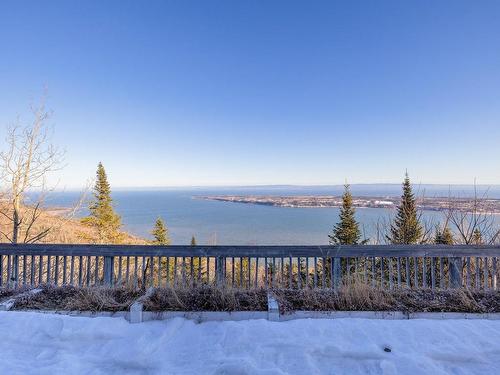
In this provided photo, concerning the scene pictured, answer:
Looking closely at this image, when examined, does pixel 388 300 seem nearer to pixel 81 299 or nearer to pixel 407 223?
pixel 81 299

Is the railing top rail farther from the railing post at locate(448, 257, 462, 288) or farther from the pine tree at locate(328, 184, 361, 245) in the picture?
the pine tree at locate(328, 184, 361, 245)

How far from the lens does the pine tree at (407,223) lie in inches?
612

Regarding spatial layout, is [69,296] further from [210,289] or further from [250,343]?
[250,343]

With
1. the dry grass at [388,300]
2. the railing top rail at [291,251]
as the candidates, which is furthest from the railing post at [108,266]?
the dry grass at [388,300]

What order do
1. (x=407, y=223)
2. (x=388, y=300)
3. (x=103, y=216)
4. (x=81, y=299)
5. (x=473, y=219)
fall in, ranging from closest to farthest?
(x=388, y=300), (x=81, y=299), (x=473, y=219), (x=407, y=223), (x=103, y=216)

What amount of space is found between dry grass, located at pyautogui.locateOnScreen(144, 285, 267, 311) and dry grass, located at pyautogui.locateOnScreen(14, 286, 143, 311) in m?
0.36

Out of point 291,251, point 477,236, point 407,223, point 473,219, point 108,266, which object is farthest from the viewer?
point 407,223

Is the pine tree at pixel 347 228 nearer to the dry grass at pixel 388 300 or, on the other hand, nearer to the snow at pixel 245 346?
the dry grass at pixel 388 300

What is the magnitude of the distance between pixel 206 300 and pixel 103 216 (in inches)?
1035

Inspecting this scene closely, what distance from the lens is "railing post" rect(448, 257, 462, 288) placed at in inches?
→ 173

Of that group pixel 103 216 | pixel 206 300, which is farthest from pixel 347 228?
pixel 103 216

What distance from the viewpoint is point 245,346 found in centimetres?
255

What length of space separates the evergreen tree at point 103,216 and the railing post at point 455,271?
26945 mm

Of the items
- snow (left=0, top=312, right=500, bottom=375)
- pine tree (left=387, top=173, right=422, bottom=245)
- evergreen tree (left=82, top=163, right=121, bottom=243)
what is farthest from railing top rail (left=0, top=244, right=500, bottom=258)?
evergreen tree (left=82, top=163, right=121, bottom=243)
